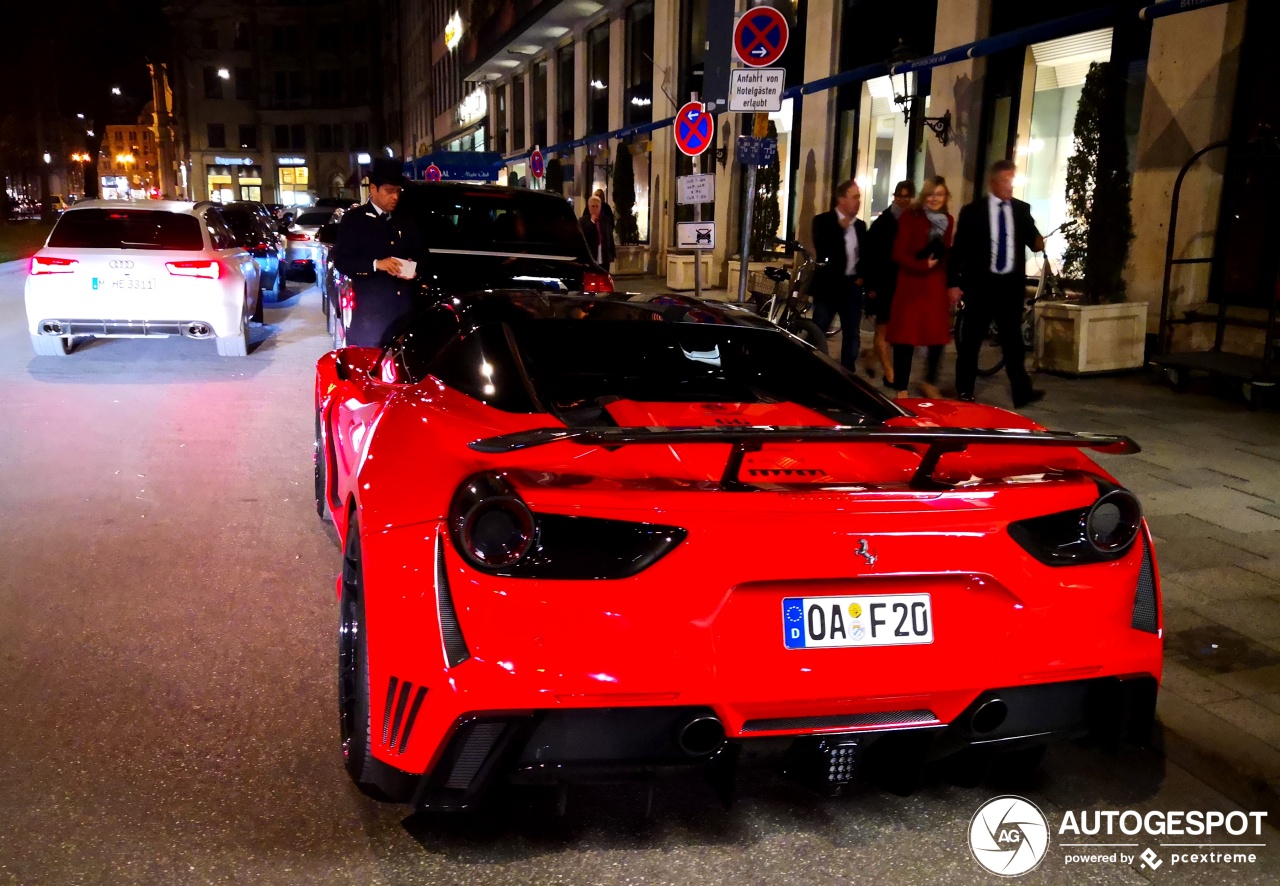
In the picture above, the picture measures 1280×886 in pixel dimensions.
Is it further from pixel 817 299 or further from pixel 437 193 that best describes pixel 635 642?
pixel 817 299

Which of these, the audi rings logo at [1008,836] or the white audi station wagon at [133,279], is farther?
the white audi station wagon at [133,279]

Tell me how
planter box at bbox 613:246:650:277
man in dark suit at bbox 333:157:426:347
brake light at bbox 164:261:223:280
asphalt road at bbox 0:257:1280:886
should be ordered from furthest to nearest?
planter box at bbox 613:246:650:277, brake light at bbox 164:261:223:280, man in dark suit at bbox 333:157:426:347, asphalt road at bbox 0:257:1280:886

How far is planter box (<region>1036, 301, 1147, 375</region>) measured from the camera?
1100cm

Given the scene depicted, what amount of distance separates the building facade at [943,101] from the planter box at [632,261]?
0.55 ft

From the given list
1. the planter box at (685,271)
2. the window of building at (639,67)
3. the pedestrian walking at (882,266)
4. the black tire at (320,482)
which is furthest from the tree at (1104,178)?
the window of building at (639,67)

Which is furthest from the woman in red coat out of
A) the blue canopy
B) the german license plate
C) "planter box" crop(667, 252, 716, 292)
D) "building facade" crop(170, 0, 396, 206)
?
"building facade" crop(170, 0, 396, 206)

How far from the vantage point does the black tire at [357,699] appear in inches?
102

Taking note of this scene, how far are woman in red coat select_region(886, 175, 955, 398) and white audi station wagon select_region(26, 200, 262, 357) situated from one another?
6.53m

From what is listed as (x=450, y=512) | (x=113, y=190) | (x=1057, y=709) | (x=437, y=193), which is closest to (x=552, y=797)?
(x=450, y=512)

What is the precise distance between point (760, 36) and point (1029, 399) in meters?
3.77

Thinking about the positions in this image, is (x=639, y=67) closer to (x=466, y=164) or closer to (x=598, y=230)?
(x=466, y=164)

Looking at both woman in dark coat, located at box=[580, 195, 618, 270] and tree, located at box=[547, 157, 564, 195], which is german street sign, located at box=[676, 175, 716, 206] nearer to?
woman in dark coat, located at box=[580, 195, 618, 270]

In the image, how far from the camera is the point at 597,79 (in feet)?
106

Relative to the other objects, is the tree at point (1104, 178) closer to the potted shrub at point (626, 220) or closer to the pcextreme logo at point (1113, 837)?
the pcextreme logo at point (1113, 837)
